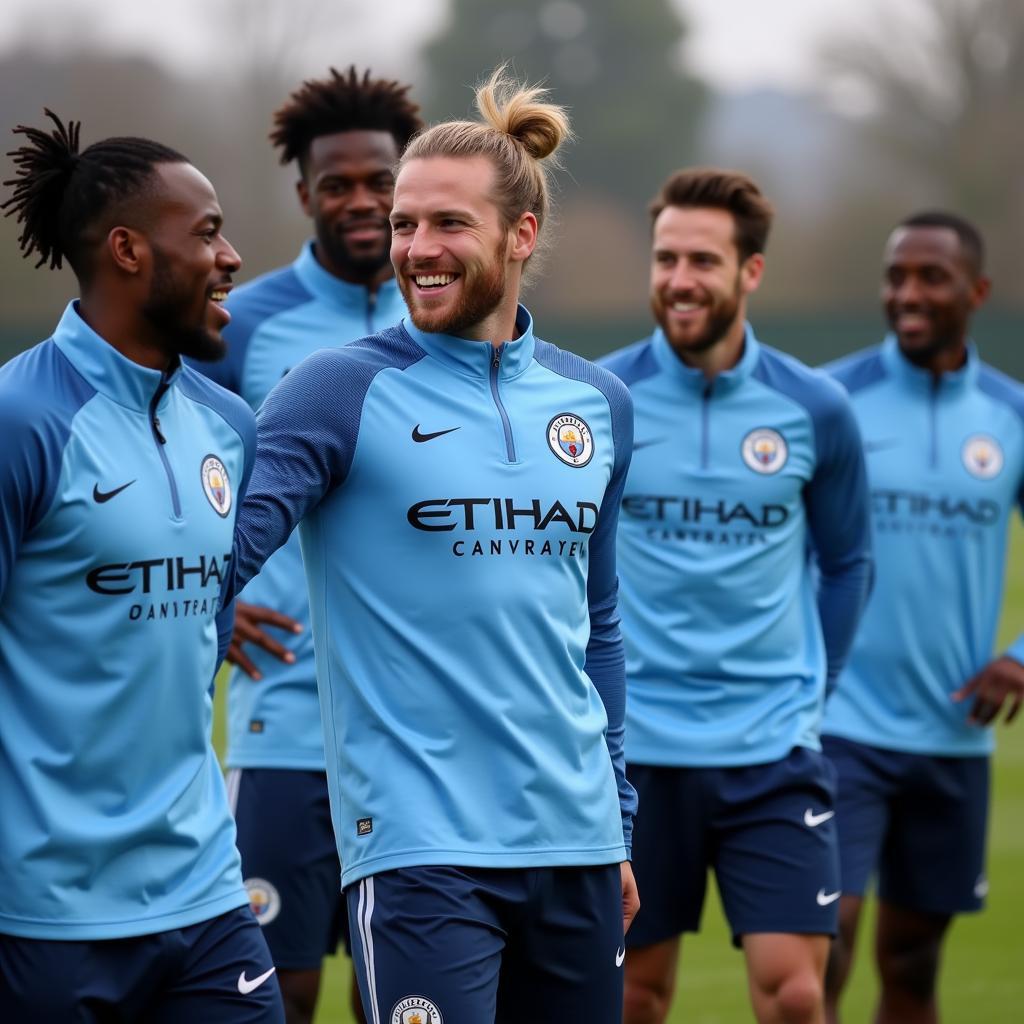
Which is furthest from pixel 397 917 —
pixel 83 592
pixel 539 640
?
pixel 83 592

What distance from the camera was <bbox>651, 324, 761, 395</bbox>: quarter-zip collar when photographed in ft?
18.2

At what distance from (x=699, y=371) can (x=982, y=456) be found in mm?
1391

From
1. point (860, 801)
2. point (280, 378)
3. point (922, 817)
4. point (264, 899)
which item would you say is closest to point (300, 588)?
point (280, 378)

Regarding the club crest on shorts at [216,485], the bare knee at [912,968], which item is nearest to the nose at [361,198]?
the club crest on shorts at [216,485]

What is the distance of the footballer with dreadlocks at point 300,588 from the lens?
5246 millimetres

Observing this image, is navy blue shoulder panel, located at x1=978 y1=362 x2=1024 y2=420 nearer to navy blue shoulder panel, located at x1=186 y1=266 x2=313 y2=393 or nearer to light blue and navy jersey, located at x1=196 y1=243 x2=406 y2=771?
light blue and navy jersey, located at x1=196 y1=243 x2=406 y2=771

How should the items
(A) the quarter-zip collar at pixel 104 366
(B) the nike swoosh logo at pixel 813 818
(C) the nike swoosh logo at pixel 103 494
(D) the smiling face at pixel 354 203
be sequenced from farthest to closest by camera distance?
1. (D) the smiling face at pixel 354 203
2. (B) the nike swoosh logo at pixel 813 818
3. (A) the quarter-zip collar at pixel 104 366
4. (C) the nike swoosh logo at pixel 103 494

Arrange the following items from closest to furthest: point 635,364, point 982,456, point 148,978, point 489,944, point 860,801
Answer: point 148,978, point 489,944, point 635,364, point 860,801, point 982,456

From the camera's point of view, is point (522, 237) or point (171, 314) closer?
point (171, 314)

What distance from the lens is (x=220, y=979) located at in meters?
3.45

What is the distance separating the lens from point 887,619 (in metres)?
6.34

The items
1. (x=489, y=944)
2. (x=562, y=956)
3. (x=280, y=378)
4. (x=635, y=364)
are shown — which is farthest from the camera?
(x=635, y=364)

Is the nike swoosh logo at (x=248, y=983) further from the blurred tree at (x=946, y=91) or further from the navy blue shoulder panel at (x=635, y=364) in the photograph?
the blurred tree at (x=946, y=91)

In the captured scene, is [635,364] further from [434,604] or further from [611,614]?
[434,604]
